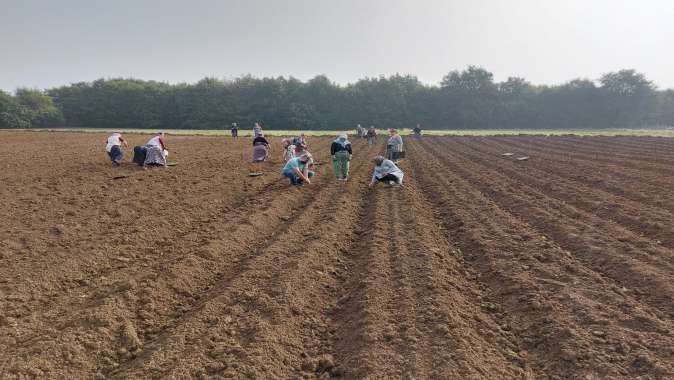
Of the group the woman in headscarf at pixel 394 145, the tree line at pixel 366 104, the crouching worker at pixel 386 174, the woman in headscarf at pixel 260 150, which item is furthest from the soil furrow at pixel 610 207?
the tree line at pixel 366 104

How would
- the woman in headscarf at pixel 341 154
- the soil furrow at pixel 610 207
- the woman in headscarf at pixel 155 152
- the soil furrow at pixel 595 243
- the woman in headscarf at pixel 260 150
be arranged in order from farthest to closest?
the woman in headscarf at pixel 260 150 → the woman in headscarf at pixel 155 152 → the woman in headscarf at pixel 341 154 → the soil furrow at pixel 610 207 → the soil furrow at pixel 595 243

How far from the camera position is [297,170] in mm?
10789

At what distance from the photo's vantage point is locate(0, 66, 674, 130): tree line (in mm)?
67750

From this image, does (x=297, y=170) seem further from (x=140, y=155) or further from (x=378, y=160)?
(x=140, y=155)

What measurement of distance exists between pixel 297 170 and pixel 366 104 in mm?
66814

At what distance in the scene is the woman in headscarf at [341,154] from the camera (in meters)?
11.1

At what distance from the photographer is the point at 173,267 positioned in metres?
5.04

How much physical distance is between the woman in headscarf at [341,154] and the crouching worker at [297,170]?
0.86m

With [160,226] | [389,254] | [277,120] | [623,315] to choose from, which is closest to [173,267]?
[160,226]

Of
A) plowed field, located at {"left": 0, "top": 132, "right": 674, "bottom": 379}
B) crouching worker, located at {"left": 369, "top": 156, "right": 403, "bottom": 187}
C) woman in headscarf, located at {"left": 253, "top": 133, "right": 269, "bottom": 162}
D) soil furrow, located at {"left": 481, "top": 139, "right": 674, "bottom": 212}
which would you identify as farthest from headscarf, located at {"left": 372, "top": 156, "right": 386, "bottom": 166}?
woman in headscarf, located at {"left": 253, "top": 133, "right": 269, "bottom": 162}

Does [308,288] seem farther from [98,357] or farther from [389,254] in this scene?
[98,357]

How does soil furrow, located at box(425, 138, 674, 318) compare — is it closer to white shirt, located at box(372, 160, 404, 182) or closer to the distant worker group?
white shirt, located at box(372, 160, 404, 182)

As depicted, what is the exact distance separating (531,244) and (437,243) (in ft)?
4.90

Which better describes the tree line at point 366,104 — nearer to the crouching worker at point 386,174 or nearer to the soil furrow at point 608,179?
the soil furrow at point 608,179
